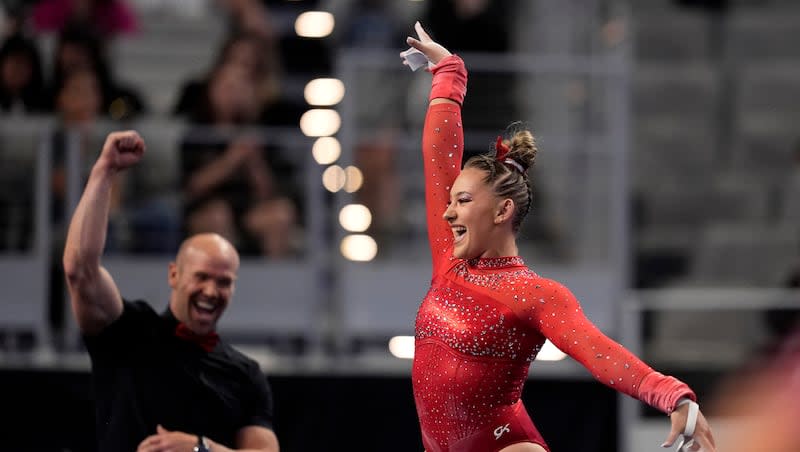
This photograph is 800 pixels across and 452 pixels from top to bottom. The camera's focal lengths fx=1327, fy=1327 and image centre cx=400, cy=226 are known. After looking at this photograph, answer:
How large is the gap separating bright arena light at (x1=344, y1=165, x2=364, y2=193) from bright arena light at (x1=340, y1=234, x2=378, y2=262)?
0.70 ft

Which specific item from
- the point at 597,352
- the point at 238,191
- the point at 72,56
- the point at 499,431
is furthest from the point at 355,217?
the point at 597,352

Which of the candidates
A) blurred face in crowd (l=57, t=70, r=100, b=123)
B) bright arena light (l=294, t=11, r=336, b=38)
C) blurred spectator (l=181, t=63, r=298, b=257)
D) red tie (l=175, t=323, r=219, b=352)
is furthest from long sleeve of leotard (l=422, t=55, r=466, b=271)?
bright arena light (l=294, t=11, r=336, b=38)

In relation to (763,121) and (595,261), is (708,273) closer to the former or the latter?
(763,121)

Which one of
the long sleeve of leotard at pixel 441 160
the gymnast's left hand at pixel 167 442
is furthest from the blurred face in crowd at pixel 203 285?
the long sleeve of leotard at pixel 441 160

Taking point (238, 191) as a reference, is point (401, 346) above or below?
below

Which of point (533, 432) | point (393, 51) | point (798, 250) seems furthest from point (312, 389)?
point (798, 250)

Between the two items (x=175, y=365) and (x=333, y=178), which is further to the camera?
(x=333, y=178)

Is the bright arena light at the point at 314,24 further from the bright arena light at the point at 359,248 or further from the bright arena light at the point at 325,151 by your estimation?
the bright arena light at the point at 359,248

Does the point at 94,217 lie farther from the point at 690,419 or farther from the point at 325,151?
the point at 325,151

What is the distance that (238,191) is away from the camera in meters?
5.93

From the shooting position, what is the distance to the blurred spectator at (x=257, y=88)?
6312 millimetres

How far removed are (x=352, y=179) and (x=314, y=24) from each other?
142cm

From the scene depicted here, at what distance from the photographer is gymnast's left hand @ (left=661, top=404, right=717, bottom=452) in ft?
9.55

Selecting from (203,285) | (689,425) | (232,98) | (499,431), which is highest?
(232,98)
